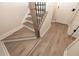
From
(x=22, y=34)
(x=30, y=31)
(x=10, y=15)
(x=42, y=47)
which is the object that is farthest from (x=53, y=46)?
(x=10, y=15)

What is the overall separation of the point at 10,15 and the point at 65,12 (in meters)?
3.71

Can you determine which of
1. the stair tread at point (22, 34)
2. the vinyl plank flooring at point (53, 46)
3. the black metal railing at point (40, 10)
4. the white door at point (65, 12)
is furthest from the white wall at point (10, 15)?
the white door at point (65, 12)

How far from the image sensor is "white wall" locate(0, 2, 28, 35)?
3170 millimetres

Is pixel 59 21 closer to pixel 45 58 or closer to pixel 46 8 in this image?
pixel 46 8

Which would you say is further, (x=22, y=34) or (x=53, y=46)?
(x=53, y=46)

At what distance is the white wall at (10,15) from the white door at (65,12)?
8.94 feet

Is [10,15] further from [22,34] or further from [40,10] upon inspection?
[40,10]

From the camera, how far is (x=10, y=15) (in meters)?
3.46

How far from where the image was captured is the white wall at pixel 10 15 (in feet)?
10.4

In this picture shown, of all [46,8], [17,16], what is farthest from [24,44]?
[46,8]

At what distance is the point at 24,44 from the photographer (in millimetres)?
3398

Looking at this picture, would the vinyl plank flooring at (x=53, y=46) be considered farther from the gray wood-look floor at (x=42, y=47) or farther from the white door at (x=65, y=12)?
the white door at (x=65, y=12)

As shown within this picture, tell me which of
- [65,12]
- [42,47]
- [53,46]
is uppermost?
[65,12]

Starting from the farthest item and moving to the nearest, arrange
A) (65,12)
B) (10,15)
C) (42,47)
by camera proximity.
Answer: (65,12)
(42,47)
(10,15)
